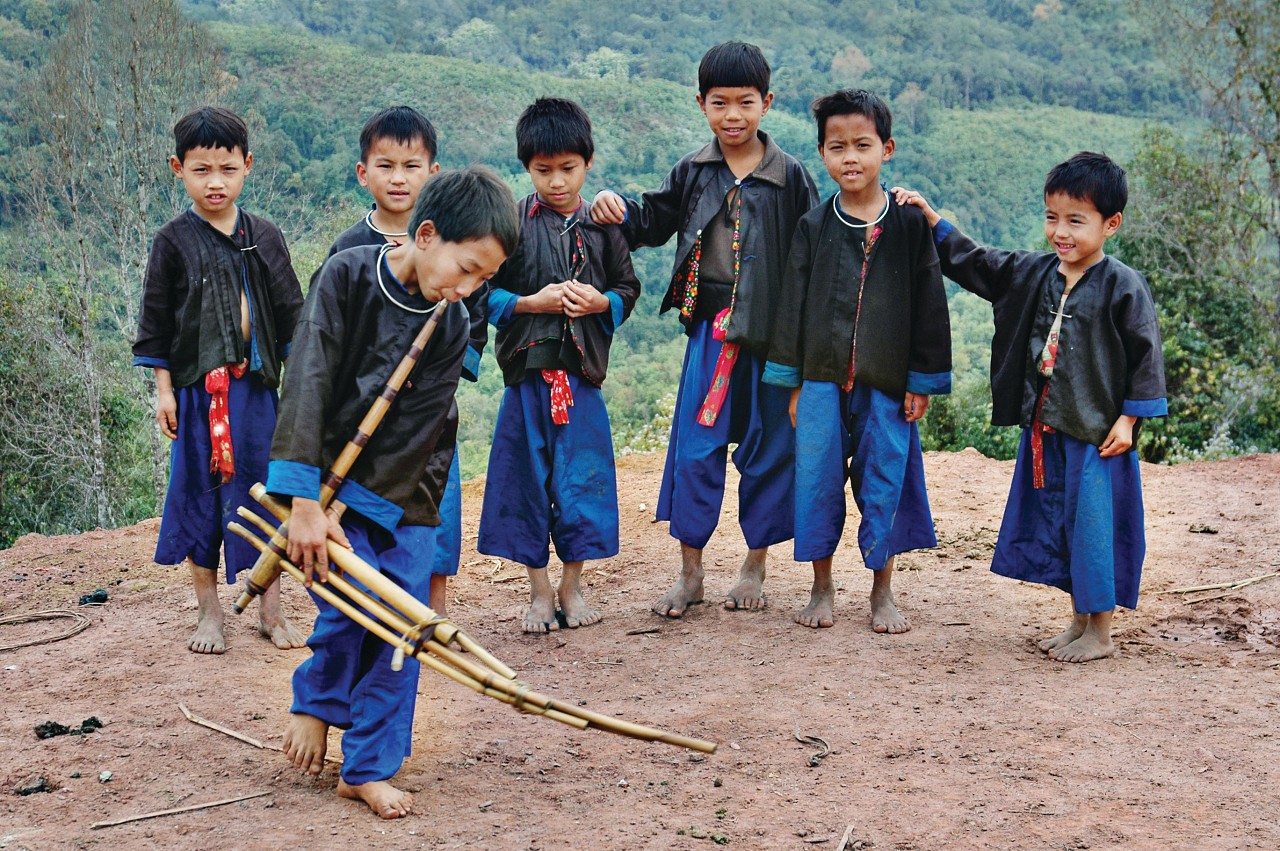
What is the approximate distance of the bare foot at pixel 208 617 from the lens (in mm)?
4250

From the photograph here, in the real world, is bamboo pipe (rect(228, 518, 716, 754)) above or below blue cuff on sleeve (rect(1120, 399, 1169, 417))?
below

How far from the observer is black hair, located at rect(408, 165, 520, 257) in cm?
284

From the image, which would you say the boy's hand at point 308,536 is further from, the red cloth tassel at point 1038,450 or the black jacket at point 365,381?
the red cloth tassel at point 1038,450

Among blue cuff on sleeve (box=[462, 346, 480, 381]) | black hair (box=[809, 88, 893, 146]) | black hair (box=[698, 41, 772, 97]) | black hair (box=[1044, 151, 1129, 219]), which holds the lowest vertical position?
blue cuff on sleeve (box=[462, 346, 480, 381])

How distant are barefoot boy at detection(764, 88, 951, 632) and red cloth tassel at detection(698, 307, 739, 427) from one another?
175 mm

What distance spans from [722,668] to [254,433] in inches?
76.0

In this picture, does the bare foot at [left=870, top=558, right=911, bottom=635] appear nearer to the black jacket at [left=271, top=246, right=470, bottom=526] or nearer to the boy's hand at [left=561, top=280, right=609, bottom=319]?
the boy's hand at [left=561, top=280, right=609, bottom=319]

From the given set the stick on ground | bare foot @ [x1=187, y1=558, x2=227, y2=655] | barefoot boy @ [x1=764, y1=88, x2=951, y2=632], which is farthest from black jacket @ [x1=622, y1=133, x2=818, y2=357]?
the stick on ground

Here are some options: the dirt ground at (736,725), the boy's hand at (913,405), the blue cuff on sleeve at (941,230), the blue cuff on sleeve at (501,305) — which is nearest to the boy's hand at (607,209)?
the blue cuff on sleeve at (501,305)

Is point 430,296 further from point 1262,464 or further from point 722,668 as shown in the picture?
point 1262,464

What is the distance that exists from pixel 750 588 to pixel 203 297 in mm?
2419

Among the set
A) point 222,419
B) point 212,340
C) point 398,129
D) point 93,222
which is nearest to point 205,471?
point 222,419

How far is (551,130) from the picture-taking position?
4277 millimetres

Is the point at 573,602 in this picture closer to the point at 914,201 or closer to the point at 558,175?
the point at 558,175
